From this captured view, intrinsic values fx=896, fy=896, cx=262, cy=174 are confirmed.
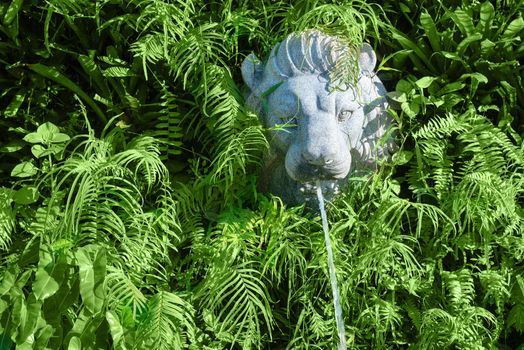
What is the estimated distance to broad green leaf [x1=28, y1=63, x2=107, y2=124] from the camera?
3.73 metres

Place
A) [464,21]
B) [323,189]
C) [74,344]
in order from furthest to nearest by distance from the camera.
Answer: [464,21]
[323,189]
[74,344]

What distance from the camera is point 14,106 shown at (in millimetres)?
3754

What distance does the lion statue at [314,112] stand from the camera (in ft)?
10.5

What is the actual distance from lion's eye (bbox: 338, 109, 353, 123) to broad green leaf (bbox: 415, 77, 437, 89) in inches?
15.7

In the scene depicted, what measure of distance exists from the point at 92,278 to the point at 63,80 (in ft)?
3.92

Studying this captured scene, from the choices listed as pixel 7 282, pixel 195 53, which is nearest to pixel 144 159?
pixel 195 53

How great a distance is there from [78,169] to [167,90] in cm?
72

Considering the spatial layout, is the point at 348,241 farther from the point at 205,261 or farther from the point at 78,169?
the point at 78,169

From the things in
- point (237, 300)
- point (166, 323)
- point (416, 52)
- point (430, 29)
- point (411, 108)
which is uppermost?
point (430, 29)

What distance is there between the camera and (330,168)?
3199mm

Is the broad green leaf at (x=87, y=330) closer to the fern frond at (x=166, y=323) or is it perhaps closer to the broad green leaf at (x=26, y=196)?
the fern frond at (x=166, y=323)

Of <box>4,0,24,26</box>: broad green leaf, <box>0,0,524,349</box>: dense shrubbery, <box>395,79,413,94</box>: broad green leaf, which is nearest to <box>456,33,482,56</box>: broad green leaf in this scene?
<box>0,0,524,349</box>: dense shrubbery

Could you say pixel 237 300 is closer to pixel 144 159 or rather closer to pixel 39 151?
pixel 144 159

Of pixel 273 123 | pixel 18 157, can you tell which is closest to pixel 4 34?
pixel 18 157
